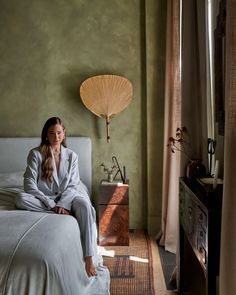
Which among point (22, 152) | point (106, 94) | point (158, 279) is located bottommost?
point (158, 279)

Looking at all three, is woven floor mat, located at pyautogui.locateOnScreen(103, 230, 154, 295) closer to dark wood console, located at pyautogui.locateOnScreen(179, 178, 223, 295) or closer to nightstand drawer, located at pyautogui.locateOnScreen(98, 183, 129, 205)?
dark wood console, located at pyautogui.locateOnScreen(179, 178, 223, 295)

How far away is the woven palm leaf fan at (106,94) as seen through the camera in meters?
3.86

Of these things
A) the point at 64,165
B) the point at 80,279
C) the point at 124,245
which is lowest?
the point at 124,245

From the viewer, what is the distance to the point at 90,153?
402 centimetres

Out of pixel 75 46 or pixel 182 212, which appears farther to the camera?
pixel 75 46

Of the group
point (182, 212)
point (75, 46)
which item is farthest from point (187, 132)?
point (75, 46)

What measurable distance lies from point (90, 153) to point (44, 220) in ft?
5.62

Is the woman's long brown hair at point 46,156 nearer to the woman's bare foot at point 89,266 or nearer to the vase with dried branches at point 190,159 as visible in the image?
the woman's bare foot at point 89,266

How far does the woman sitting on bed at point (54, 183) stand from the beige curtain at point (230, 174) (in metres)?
1.52

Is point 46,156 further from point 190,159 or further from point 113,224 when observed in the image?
point 190,159

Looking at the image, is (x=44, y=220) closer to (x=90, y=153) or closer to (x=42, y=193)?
(x=42, y=193)

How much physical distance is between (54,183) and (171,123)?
1.31 m

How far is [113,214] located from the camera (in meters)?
3.69

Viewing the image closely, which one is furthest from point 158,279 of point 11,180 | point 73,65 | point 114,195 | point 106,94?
point 73,65
